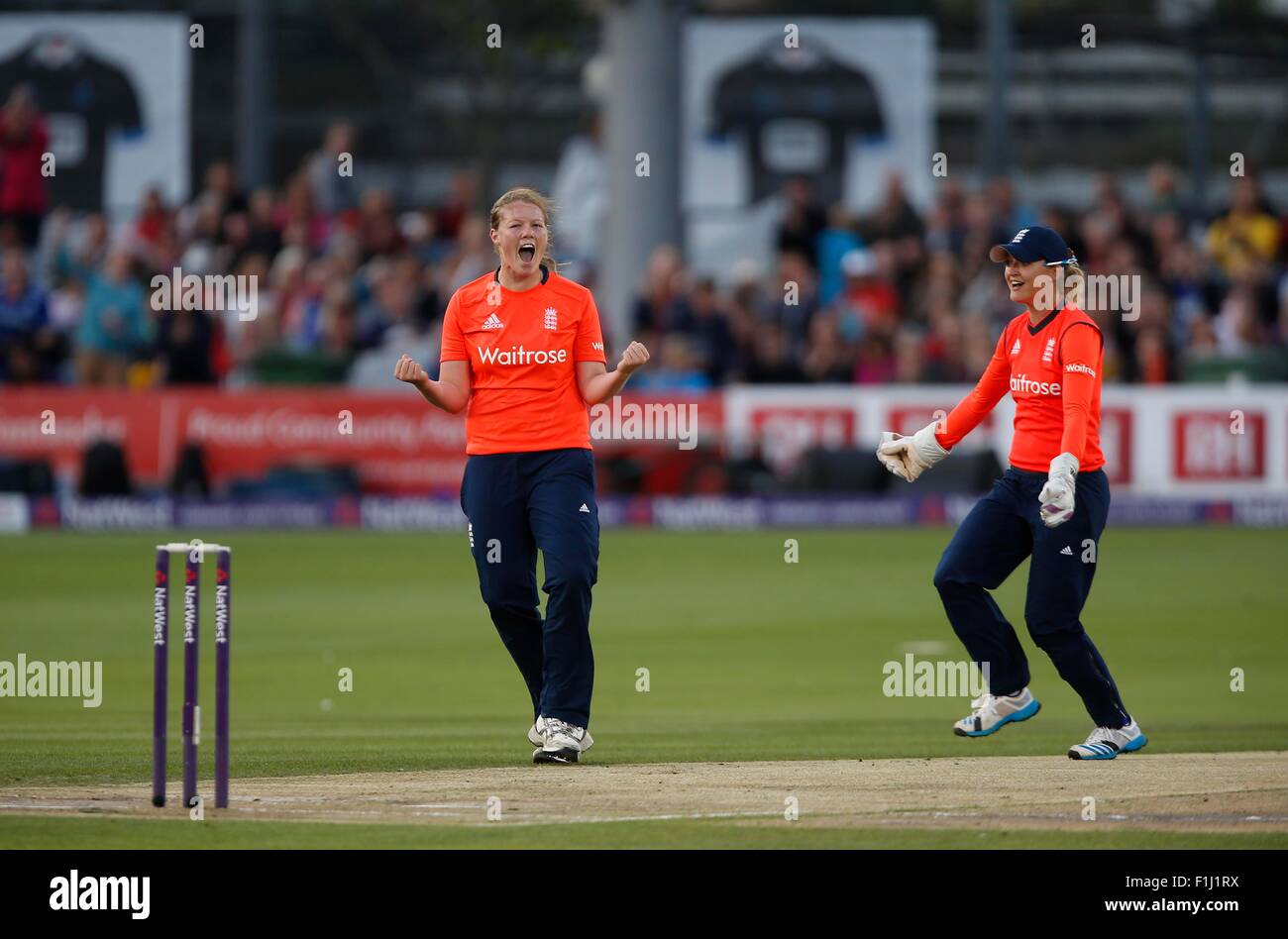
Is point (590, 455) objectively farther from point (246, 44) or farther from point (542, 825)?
Result: point (246, 44)

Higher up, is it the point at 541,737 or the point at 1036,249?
the point at 1036,249

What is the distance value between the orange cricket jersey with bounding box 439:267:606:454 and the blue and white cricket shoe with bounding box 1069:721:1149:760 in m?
2.70

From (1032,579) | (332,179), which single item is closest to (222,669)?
(1032,579)

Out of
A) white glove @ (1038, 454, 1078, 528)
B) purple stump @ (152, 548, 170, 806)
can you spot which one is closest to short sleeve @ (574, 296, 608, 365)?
white glove @ (1038, 454, 1078, 528)

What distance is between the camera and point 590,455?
1064cm

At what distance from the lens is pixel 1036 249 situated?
1057 cm

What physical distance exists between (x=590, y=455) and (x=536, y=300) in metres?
0.76

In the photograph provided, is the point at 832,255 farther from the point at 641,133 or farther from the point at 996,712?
the point at 996,712

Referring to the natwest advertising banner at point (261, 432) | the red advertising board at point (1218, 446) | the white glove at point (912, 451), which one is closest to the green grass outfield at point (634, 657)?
the red advertising board at point (1218, 446)

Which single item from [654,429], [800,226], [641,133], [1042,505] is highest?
[641,133]

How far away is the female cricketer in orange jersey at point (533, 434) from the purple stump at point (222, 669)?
1776 millimetres

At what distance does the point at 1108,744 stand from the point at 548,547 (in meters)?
2.76

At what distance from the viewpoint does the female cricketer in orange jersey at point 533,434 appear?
1037cm

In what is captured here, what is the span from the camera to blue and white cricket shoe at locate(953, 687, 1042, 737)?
11.1 meters
